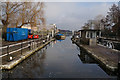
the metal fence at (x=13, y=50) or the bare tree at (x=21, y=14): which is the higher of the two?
the bare tree at (x=21, y=14)

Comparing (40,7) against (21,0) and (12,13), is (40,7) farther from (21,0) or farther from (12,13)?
(12,13)

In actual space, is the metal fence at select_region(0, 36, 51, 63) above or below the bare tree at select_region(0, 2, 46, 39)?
below

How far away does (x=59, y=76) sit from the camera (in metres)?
5.66

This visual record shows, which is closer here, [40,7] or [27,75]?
[27,75]

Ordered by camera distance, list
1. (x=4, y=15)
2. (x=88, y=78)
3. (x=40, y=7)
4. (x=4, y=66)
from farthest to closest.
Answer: (x=40, y=7), (x=4, y=15), (x=4, y=66), (x=88, y=78)

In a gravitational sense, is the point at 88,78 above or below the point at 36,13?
below

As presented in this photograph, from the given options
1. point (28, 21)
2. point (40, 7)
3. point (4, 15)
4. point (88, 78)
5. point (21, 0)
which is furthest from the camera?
point (40, 7)

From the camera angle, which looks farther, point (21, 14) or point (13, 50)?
point (21, 14)

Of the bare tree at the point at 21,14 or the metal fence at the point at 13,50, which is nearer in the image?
the metal fence at the point at 13,50

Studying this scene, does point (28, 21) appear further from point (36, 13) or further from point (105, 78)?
point (105, 78)

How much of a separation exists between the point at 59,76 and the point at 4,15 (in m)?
19.5

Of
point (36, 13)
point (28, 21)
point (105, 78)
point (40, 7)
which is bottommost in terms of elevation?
point (105, 78)

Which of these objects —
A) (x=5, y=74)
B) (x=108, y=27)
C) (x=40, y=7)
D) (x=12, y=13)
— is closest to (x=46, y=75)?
(x=5, y=74)

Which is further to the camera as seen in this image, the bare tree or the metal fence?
the bare tree
